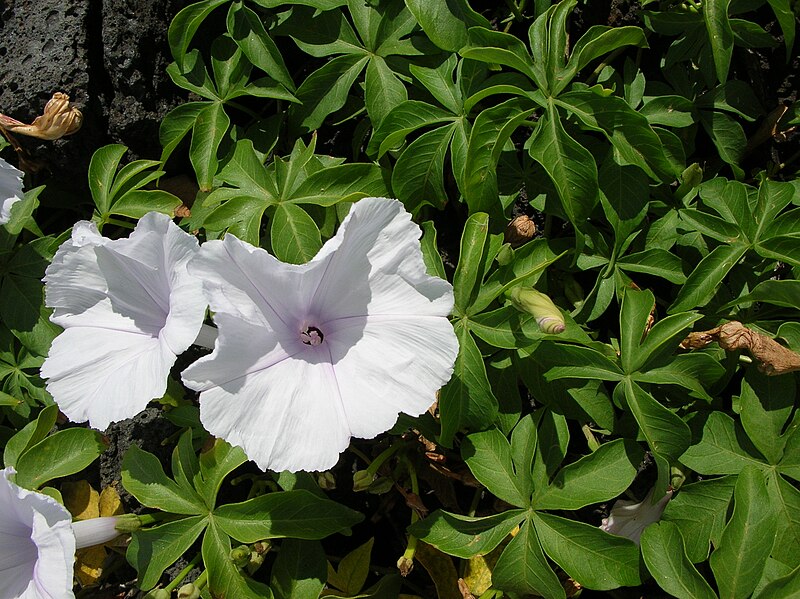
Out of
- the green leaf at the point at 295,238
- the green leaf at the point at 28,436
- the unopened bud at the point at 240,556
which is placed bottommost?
the unopened bud at the point at 240,556

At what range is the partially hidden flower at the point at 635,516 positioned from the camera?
221cm

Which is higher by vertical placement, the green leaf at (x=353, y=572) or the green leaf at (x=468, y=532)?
the green leaf at (x=468, y=532)

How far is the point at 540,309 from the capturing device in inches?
71.6

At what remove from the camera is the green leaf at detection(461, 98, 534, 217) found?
82.8 inches

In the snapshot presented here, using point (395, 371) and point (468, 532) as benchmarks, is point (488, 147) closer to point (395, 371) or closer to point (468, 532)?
point (395, 371)

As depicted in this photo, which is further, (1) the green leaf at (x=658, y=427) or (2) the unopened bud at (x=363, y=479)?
(2) the unopened bud at (x=363, y=479)

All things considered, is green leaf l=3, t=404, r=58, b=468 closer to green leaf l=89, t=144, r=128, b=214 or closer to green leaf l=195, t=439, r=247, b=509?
green leaf l=195, t=439, r=247, b=509

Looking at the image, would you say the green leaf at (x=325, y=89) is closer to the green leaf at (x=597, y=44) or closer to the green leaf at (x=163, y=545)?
the green leaf at (x=597, y=44)

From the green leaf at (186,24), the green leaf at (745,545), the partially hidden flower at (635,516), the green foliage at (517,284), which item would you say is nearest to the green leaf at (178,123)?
the green foliage at (517,284)

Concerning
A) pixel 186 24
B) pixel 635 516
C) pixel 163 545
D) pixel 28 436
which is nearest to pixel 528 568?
pixel 635 516

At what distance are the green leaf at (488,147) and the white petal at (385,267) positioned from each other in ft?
1.61

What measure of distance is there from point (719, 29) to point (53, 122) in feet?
7.60

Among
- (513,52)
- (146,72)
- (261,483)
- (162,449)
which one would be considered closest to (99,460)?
(162,449)

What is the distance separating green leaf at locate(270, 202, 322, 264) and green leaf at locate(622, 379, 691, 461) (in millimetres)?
1027
